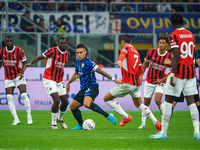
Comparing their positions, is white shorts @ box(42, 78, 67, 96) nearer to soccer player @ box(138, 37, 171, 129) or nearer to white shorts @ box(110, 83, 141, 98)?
white shorts @ box(110, 83, 141, 98)

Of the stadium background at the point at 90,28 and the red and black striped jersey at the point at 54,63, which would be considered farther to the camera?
the stadium background at the point at 90,28

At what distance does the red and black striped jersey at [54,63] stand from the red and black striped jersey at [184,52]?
4.25 m

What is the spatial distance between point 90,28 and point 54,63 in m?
10.0

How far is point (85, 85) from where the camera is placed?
970cm

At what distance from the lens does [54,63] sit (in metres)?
10.7

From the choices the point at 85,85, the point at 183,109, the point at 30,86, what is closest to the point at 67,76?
the point at 30,86

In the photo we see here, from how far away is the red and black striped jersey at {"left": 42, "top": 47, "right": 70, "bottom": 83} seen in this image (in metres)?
10.6

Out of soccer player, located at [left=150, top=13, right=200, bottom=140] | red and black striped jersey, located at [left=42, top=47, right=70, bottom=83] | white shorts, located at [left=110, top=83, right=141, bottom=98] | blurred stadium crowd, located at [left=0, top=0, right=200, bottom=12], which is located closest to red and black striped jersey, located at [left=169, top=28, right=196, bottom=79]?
soccer player, located at [left=150, top=13, right=200, bottom=140]

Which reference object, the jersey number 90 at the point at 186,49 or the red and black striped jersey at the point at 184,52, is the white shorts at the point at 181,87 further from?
the jersey number 90 at the point at 186,49

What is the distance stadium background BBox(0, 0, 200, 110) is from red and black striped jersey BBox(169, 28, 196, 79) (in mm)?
10237

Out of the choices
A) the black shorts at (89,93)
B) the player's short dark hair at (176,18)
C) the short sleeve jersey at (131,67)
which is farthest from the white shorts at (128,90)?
the player's short dark hair at (176,18)

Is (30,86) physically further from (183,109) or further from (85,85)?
(85,85)

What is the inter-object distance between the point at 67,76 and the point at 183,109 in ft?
16.4

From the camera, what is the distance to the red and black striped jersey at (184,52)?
23.0 ft
